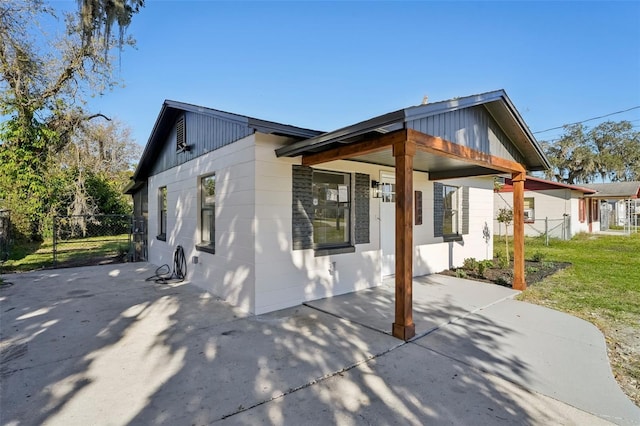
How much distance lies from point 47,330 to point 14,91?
1106 centimetres

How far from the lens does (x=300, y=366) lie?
121 inches

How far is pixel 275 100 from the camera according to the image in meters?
13.4

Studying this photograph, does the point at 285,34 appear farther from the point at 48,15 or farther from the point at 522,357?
the point at 522,357

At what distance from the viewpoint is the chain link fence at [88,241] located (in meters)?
9.80

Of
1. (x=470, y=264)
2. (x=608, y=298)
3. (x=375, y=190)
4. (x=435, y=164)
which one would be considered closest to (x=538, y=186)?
(x=470, y=264)

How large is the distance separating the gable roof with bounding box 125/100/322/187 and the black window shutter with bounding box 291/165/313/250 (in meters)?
0.63

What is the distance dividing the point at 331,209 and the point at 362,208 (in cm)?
71

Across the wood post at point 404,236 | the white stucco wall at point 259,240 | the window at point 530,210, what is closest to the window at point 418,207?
the white stucco wall at point 259,240

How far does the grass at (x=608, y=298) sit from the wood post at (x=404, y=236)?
6.35ft

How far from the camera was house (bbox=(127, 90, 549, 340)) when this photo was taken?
396cm

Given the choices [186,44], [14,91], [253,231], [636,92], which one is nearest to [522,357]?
[253,231]

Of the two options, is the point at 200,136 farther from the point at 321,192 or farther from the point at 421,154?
the point at 421,154

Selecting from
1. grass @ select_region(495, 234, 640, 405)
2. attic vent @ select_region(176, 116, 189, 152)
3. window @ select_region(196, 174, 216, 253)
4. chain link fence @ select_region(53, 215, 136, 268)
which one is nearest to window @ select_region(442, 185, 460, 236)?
grass @ select_region(495, 234, 640, 405)

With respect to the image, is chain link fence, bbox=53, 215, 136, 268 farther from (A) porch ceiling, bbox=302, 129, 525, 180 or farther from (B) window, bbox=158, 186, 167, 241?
(A) porch ceiling, bbox=302, 129, 525, 180
